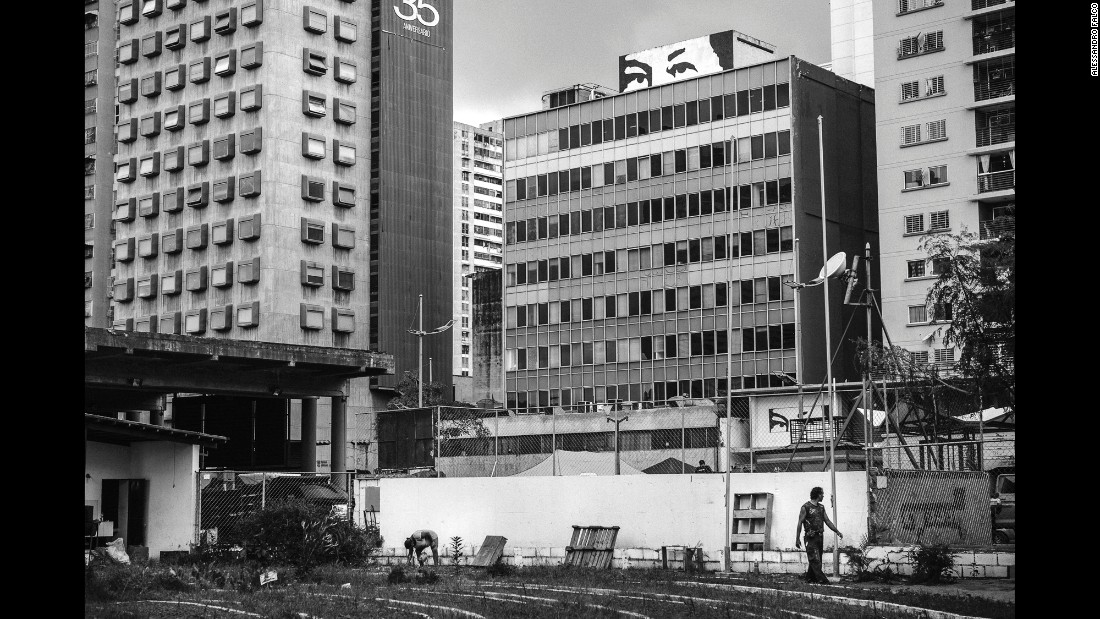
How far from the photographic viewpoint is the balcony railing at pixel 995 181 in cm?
8225

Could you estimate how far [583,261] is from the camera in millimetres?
101188

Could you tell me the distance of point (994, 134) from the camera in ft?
273

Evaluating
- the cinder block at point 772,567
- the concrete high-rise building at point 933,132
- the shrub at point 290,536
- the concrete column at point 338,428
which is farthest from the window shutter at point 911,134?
the shrub at point 290,536

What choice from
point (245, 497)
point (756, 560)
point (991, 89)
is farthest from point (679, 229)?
point (756, 560)

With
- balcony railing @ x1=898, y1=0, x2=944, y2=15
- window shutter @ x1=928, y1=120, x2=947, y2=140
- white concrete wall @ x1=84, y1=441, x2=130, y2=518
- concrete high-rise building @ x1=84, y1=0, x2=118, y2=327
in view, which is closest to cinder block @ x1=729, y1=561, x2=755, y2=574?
white concrete wall @ x1=84, y1=441, x2=130, y2=518

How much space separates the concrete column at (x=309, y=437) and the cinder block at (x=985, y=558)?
5446cm

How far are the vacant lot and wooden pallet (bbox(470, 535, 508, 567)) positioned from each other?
1.78 meters

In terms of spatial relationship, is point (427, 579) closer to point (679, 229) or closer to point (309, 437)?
point (309, 437)

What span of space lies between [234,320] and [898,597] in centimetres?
9044

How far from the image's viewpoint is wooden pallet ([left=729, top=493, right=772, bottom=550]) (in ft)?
105

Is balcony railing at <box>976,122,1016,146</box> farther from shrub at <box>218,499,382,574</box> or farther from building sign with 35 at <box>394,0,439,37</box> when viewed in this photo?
shrub at <box>218,499,382,574</box>
